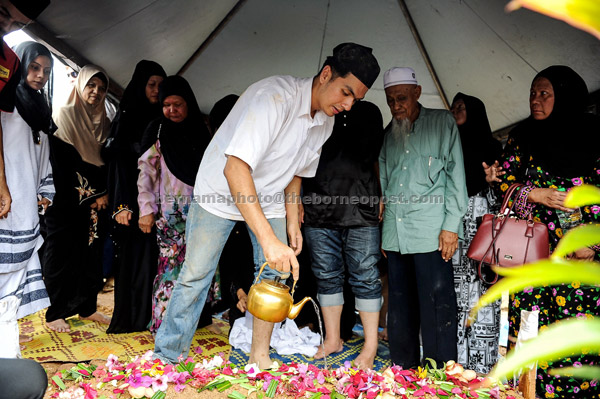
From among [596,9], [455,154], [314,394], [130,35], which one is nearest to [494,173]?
[455,154]

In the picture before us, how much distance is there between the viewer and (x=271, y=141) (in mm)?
2229

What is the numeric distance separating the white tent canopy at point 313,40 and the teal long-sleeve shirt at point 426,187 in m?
1.15

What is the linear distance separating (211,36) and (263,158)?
243 centimetres

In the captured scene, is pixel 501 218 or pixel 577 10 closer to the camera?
pixel 577 10

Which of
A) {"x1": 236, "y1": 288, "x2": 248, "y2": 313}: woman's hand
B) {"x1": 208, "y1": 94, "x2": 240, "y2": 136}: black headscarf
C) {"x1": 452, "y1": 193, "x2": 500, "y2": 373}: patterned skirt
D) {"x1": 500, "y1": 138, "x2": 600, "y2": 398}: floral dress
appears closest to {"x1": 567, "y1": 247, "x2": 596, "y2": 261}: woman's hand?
{"x1": 500, "y1": 138, "x2": 600, "y2": 398}: floral dress

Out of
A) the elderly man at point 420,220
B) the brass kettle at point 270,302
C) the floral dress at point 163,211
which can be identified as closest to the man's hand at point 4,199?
the floral dress at point 163,211

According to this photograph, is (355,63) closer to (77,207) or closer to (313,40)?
(313,40)

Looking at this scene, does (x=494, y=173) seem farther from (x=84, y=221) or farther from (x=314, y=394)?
(x=84, y=221)

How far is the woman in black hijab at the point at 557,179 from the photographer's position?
246 centimetres

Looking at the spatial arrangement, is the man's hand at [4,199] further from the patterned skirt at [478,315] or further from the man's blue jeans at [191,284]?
the patterned skirt at [478,315]

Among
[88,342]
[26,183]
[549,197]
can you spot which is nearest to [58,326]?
[88,342]

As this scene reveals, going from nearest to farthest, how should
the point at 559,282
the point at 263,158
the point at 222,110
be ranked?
the point at 559,282 < the point at 263,158 < the point at 222,110

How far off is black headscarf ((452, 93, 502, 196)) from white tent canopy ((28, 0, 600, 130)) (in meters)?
0.65

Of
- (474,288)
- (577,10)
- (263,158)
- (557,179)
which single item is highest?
(577,10)
